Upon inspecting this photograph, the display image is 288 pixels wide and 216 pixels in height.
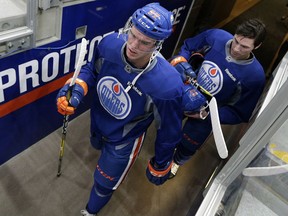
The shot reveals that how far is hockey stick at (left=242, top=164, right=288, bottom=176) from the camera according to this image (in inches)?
46.9

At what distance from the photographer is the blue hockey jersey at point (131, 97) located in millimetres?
1573

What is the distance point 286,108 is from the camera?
41.5 inches

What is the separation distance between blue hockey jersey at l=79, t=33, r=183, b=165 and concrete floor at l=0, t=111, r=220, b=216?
81 cm

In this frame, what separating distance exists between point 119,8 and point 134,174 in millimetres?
1536

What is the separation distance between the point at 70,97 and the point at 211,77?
1.09 meters

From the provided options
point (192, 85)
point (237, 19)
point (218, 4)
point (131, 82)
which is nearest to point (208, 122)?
point (192, 85)

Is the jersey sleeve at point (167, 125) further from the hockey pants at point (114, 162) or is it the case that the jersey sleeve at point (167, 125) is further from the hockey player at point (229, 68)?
the hockey player at point (229, 68)

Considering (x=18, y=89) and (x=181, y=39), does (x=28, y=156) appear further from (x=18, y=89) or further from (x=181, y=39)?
(x=181, y=39)

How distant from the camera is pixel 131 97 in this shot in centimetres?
163

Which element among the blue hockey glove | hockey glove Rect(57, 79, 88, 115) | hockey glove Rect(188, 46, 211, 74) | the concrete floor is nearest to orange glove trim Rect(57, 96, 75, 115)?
hockey glove Rect(57, 79, 88, 115)

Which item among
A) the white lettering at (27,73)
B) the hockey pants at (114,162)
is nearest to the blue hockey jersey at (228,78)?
the hockey pants at (114,162)

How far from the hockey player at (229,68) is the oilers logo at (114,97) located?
2.25ft

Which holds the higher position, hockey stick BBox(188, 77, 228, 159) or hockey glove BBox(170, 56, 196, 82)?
hockey stick BBox(188, 77, 228, 159)

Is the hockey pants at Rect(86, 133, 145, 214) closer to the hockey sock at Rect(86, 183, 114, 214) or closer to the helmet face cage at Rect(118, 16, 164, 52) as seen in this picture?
the hockey sock at Rect(86, 183, 114, 214)
